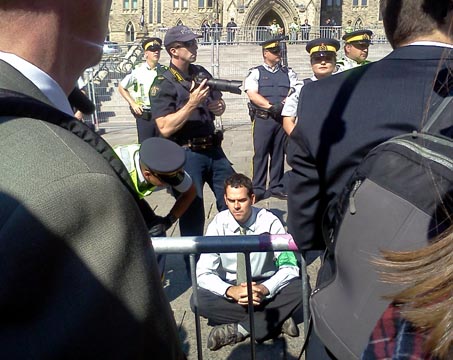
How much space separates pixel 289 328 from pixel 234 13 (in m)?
53.5

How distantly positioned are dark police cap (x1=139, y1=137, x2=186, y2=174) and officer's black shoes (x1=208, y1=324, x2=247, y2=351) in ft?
3.90

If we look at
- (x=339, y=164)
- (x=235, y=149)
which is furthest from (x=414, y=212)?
(x=235, y=149)

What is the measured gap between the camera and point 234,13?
54750mm

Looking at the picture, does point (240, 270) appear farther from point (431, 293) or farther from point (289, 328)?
point (431, 293)

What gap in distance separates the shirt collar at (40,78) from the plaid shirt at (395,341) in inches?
30.0

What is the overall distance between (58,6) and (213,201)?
6.28 metres

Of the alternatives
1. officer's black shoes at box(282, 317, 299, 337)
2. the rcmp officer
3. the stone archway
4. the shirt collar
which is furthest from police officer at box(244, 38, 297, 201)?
the stone archway

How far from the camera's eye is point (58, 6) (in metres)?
1.09

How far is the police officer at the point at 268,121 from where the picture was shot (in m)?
7.29

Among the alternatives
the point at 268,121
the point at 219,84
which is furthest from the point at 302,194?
the point at 268,121

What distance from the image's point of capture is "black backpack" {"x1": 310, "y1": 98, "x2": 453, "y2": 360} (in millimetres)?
1263

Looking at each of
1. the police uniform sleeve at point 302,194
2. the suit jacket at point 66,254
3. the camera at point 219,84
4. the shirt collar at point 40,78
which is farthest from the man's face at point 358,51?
the suit jacket at point 66,254

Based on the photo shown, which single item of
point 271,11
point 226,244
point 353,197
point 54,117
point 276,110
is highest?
point 271,11

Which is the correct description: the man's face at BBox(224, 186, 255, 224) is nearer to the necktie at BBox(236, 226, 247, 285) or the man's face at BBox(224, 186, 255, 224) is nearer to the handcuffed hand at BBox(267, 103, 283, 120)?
the necktie at BBox(236, 226, 247, 285)
